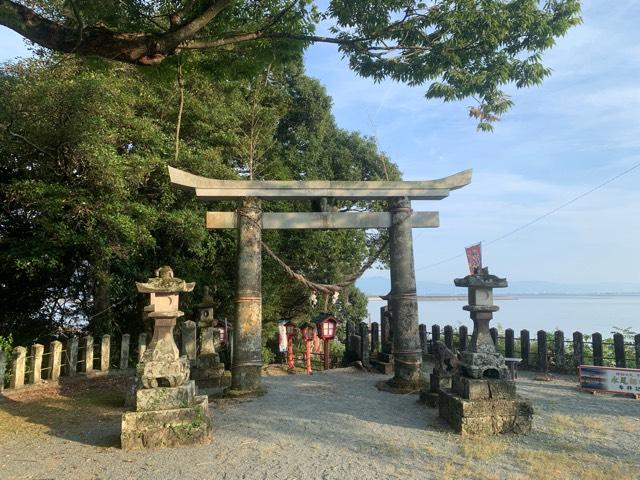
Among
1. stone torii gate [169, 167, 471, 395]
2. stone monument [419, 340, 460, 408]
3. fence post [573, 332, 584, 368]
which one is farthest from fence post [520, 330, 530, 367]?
stone monument [419, 340, 460, 408]

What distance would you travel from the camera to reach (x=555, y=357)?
11.7 metres

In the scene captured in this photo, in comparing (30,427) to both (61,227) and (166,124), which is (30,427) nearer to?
(61,227)

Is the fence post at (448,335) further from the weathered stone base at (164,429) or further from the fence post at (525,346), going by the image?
the weathered stone base at (164,429)

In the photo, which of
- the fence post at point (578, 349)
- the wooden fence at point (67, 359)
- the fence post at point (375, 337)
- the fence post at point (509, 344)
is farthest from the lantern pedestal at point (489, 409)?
the fence post at point (375, 337)

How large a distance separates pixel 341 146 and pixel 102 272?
12.2m

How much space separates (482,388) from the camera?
6.03m

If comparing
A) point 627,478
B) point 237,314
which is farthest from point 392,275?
point 627,478

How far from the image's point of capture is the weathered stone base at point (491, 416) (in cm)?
584

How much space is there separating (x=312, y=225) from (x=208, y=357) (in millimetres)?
3757

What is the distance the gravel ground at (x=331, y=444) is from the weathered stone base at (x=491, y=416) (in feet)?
Answer: 0.55

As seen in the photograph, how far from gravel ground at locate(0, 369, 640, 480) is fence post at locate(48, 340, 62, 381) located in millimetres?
1288

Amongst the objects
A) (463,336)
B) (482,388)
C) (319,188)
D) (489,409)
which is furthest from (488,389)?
(463,336)

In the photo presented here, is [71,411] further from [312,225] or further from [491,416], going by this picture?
[491,416]

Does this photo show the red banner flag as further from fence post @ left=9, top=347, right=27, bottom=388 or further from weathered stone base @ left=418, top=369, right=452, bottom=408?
fence post @ left=9, top=347, right=27, bottom=388
